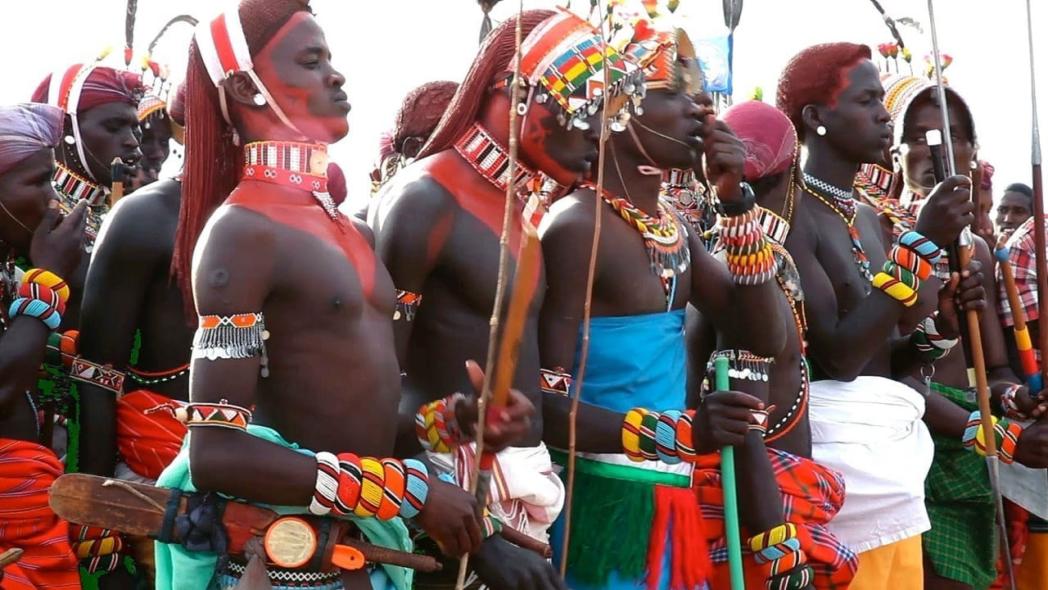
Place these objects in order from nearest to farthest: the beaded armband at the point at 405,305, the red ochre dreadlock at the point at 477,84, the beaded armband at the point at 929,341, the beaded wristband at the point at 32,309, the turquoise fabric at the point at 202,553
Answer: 1. the turquoise fabric at the point at 202,553
2. the beaded armband at the point at 405,305
3. the red ochre dreadlock at the point at 477,84
4. the beaded wristband at the point at 32,309
5. the beaded armband at the point at 929,341

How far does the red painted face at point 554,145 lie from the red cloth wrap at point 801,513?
1.21 meters

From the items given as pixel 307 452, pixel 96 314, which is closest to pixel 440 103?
pixel 96 314

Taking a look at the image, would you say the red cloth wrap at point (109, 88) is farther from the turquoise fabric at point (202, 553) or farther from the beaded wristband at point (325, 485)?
the beaded wristband at point (325, 485)

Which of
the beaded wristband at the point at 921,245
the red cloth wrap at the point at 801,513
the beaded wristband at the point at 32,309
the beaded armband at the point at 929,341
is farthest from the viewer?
the beaded armband at the point at 929,341

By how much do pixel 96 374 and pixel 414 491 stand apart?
1.73 m

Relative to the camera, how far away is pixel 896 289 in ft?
18.4

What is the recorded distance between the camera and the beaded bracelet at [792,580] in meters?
4.82

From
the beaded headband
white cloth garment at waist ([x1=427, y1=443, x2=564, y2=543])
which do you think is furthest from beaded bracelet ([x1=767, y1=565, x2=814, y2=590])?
the beaded headband

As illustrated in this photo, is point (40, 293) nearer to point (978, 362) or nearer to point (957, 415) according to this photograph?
point (978, 362)

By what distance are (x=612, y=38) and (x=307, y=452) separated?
2.01 meters

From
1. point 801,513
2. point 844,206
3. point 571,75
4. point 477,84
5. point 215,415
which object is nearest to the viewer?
point 215,415

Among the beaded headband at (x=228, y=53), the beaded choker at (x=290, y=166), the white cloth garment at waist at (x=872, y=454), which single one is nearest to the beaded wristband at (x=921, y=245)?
the white cloth garment at waist at (x=872, y=454)

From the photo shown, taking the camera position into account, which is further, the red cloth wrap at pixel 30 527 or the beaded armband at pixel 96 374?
the beaded armband at pixel 96 374

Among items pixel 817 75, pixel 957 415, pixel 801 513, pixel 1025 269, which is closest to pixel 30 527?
pixel 801 513
